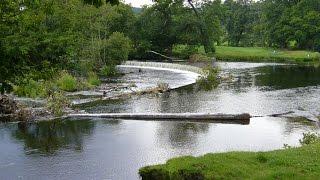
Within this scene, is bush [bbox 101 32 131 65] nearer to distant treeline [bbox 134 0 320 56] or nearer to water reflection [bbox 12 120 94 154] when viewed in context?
distant treeline [bbox 134 0 320 56]

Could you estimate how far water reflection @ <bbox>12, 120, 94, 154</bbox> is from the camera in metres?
25.0

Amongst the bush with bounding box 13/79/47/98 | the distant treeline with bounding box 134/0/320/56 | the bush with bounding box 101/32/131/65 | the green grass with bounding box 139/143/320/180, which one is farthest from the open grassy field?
the green grass with bounding box 139/143/320/180

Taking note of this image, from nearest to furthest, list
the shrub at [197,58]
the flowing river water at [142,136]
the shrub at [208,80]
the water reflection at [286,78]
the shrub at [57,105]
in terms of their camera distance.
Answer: the flowing river water at [142,136] < the shrub at [57,105] < the shrub at [208,80] < the water reflection at [286,78] < the shrub at [197,58]

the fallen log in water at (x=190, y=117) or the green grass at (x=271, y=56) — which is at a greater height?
the green grass at (x=271, y=56)

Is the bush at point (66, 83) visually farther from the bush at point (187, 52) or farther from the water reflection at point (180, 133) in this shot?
the bush at point (187, 52)

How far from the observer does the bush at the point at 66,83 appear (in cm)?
4522

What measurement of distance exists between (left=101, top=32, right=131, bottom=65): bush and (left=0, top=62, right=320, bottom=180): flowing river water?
63.8 ft

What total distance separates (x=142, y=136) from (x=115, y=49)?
119 ft

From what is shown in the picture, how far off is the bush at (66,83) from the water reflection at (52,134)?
14.6 m

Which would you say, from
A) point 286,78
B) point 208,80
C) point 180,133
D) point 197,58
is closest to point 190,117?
point 180,133

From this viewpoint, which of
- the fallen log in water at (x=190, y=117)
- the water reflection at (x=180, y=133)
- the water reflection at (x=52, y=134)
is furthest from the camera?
the fallen log in water at (x=190, y=117)

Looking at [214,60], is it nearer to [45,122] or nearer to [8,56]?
[45,122]

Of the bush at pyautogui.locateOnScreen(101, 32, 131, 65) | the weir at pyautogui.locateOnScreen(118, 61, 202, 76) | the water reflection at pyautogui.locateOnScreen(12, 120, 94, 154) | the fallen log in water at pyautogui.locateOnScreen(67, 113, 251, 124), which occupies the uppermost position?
the bush at pyautogui.locateOnScreen(101, 32, 131, 65)

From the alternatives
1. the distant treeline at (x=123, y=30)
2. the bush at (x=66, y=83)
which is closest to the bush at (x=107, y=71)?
the distant treeline at (x=123, y=30)
